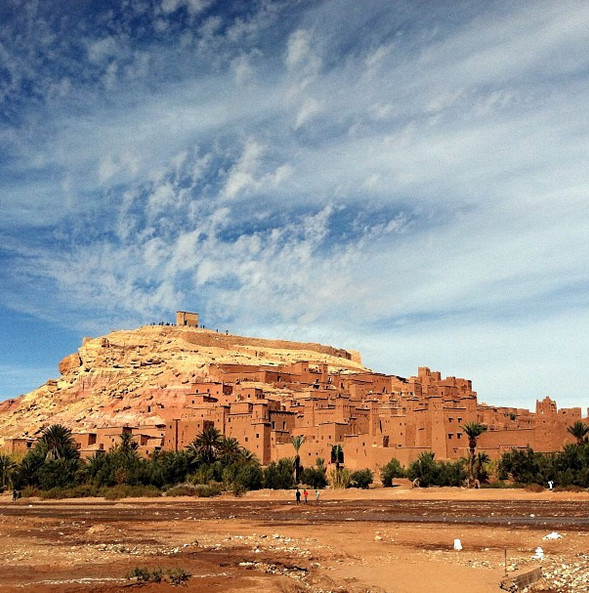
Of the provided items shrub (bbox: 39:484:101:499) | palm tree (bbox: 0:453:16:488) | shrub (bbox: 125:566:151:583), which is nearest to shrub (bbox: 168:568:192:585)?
shrub (bbox: 125:566:151:583)

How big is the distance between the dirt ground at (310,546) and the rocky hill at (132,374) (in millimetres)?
38381

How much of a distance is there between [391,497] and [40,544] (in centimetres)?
2393

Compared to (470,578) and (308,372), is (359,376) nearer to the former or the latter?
(308,372)

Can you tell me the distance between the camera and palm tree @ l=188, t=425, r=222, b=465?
172 feet

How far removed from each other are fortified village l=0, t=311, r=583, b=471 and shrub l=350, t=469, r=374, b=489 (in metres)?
2.27

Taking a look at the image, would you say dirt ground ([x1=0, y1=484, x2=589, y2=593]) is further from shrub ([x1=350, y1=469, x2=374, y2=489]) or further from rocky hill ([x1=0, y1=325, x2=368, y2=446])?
rocky hill ([x1=0, y1=325, x2=368, y2=446])

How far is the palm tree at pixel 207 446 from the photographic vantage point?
172ft

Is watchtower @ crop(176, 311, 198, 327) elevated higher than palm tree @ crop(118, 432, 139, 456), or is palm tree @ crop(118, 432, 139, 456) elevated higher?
watchtower @ crop(176, 311, 198, 327)

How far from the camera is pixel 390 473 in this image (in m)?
46.5

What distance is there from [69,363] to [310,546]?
83346 millimetres

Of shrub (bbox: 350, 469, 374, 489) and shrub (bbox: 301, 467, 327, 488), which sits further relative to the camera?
shrub (bbox: 301, 467, 327, 488)

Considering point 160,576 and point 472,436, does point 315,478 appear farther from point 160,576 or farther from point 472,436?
point 160,576

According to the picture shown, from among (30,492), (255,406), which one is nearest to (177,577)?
(30,492)

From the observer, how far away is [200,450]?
52656 millimetres
